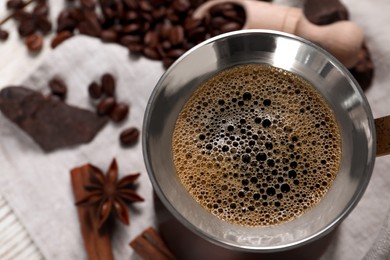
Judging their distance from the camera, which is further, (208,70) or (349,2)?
(349,2)

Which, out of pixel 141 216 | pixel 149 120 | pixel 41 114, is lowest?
pixel 141 216

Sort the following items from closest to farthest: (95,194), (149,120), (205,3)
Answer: (149,120)
(95,194)
(205,3)

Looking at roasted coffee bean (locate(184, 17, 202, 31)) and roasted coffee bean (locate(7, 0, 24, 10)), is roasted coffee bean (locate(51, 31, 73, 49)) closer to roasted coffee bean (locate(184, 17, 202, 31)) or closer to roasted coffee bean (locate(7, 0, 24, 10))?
roasted coffee bean (locate(7, 0, 24, 10))

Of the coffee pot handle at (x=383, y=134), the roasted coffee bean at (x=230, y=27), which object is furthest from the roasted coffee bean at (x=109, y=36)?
the coffee pot handle at (x=383, y=134)

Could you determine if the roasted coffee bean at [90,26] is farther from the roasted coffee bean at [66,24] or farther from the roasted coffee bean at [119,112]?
the roasted coffee bean at [119,112]

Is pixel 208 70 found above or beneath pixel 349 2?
above

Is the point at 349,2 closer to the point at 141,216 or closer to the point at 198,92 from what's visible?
the point at 198,92

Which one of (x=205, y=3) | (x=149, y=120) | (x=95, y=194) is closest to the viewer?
(x=149, y=120)

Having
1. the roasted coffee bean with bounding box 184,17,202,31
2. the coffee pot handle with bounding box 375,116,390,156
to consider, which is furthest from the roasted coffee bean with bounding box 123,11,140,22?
the coffee pot handle with bounding box 375,116,390,156

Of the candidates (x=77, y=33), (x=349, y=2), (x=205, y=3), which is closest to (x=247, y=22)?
(x=205, y=3)
